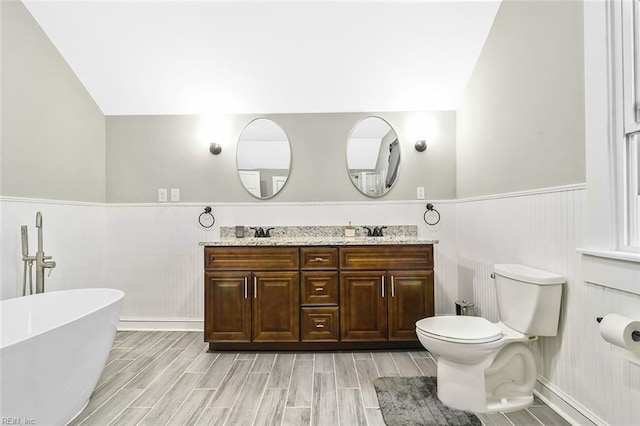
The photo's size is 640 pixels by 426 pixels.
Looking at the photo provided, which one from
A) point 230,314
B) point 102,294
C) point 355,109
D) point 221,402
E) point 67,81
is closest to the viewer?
point 221,402

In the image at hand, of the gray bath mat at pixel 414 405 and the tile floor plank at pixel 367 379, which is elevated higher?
the gray bath mat at pixel 414 405

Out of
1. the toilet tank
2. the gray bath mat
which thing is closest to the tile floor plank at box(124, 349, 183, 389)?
the gray bath mat

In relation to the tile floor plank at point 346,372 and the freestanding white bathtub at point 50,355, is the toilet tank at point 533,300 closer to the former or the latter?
the tile floor plank at point 346,372

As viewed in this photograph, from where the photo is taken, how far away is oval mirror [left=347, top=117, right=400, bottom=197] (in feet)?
10.0

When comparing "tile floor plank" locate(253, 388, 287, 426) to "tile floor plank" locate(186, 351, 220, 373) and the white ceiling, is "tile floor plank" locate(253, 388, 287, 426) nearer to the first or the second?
"tile floor plank" locate(186, 351, 220, 373)

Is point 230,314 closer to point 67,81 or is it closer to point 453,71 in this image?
point 67,81

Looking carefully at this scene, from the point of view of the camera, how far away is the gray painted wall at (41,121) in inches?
86.3

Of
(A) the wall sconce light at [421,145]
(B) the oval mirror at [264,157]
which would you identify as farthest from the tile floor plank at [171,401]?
(A) the wall sconce light at [421,145]

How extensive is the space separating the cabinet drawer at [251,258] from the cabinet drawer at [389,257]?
0.42m

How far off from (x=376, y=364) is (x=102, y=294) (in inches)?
77.8

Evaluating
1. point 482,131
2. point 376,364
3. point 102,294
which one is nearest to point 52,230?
point 102,294

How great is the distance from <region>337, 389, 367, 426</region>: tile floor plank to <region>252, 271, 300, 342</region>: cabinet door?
25.7 inches

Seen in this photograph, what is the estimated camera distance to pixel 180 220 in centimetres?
310

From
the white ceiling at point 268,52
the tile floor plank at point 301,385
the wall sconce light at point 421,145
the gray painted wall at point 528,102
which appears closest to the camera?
the gray painted wall at point 528,102
